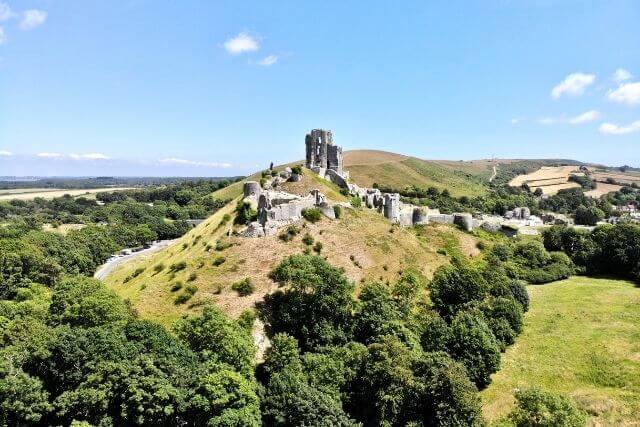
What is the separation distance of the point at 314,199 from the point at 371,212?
15.2m

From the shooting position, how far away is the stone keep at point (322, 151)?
97000mm

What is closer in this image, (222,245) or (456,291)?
(456,291)

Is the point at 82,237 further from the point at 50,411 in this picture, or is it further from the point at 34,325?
the point at 50,411

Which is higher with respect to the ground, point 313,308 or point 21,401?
point 313,308

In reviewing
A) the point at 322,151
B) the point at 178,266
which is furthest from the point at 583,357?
the point at 322,151

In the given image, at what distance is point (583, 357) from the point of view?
151 ft

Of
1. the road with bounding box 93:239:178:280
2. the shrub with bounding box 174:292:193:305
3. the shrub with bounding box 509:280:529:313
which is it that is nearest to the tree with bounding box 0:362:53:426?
the shrub with bounding box 174:292:193:305

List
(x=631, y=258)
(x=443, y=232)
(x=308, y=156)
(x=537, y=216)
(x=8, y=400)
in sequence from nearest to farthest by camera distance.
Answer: (x=8, y=400), (x=631, y=258), (x=443, y=232), (x=308, y=156), (x=537, y=216)

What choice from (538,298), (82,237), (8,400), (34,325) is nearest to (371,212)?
(538,298)

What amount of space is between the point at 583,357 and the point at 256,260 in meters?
40.7

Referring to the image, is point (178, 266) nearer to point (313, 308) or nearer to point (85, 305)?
point (85, 305)

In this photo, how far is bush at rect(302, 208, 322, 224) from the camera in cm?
6706

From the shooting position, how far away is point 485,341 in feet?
144

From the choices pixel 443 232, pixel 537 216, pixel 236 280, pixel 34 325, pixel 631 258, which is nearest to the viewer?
pixel 34 325
